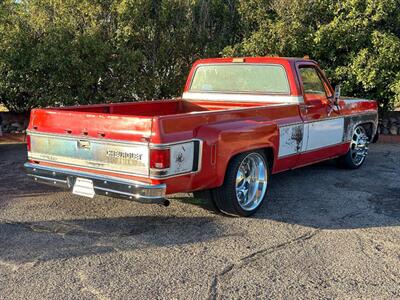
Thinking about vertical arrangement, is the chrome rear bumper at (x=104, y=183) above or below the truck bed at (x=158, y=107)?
below

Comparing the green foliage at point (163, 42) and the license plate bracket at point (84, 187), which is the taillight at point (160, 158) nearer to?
the license plate bracket at point (84, 187)

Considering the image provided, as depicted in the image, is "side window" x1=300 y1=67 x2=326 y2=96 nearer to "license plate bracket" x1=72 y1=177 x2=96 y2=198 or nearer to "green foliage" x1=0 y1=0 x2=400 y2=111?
"license plate bracket" x1=72 y1=177 x2=96 y2=198

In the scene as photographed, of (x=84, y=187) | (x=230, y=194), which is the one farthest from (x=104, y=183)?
(x=230, y=194)

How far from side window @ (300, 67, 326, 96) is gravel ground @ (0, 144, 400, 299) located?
4.46ft

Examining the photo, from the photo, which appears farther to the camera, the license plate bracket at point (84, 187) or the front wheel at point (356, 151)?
the front wheel at point (356, 151)

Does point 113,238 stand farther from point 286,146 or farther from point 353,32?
point 353,32

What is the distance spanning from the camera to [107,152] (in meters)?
4.65

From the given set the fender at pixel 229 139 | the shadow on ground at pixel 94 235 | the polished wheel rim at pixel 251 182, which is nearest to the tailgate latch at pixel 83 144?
the shadow on ground at pixel 94 235

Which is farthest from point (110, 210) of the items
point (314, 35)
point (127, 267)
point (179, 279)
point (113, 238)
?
point (314, 35)

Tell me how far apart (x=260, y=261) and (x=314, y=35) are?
299 inches

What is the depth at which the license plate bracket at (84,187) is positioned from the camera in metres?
4.72

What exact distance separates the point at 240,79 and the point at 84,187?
2944 mm

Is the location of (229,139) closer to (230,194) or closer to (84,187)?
(230,194)

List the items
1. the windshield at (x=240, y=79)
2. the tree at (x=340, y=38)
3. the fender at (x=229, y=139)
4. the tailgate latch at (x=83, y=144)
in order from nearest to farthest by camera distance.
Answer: the fender at (x=229, y=139)
the tailgate latch at (x=83, y=144)
the windshield at (x=240, y=79)
the tree at (x=340, y=38)
